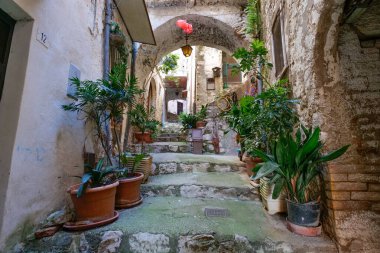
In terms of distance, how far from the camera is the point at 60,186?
6.45 ft

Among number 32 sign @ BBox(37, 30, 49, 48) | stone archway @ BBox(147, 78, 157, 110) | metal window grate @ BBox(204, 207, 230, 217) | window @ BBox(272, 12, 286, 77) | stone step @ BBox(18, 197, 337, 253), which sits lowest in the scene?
stone step @ BBox(18, 197, 337, 253)

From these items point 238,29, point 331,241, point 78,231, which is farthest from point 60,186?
point 238,29

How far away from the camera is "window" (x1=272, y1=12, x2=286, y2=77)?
2707mm

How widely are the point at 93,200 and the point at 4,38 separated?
4.92 ft


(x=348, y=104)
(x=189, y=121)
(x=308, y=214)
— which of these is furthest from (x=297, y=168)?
(x=189, y=121)

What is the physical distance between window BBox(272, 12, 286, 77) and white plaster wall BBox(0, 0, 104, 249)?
8.32ft

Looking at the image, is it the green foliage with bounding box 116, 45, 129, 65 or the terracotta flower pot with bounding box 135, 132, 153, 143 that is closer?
the green foliage with bounding box 116, 45, 129, 65

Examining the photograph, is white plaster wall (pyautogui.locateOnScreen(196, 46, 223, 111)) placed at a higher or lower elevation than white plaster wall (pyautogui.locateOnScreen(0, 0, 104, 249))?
higher

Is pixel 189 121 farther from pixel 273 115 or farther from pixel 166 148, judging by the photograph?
pixel 273 115

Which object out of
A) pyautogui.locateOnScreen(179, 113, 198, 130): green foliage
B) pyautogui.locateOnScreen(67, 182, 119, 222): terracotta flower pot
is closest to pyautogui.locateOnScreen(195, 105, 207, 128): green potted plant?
pyautogui.locateOnScreen(179, 113, 198, 130): green foliage

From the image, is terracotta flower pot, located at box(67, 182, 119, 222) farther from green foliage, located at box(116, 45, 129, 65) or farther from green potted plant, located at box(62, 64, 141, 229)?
green foliage, located at box(116, 45, 129, 65)

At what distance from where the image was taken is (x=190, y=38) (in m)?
5.59

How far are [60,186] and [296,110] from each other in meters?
2.57

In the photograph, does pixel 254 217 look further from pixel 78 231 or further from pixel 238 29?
pixel 238 29
